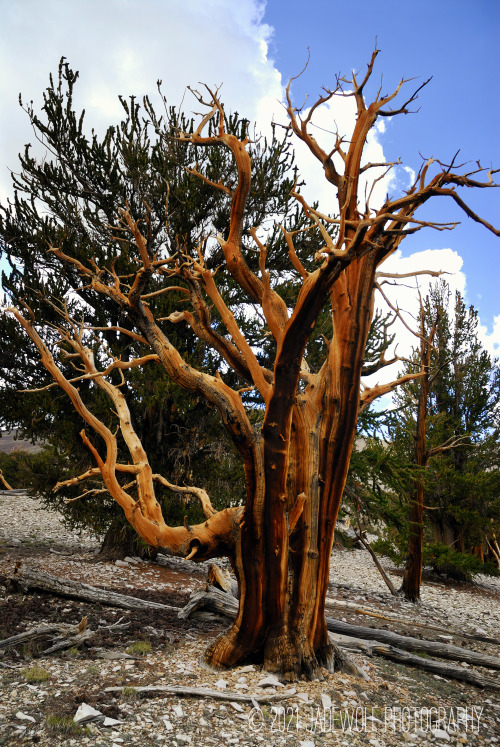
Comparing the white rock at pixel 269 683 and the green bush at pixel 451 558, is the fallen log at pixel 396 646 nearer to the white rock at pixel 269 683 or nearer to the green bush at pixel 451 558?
the white rock at pixel 269 683

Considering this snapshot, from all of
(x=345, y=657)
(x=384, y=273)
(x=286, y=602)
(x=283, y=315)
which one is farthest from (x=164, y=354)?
(x=345, y=657)

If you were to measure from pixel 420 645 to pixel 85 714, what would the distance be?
139 inches

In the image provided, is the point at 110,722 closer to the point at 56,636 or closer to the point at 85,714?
the point at 85,714

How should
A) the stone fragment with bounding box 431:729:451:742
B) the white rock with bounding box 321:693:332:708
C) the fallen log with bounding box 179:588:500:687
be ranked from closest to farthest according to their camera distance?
the stone fragment with bounding box 431:729:451:742, the white rock with bounding box 321:693:332:708, the fallen log with bounding box 179:588:500:687

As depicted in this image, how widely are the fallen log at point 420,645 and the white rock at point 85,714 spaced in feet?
9.77

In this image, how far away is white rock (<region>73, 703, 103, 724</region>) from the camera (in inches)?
116

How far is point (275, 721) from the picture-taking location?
10.5 ft

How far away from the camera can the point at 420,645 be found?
517 centimetres

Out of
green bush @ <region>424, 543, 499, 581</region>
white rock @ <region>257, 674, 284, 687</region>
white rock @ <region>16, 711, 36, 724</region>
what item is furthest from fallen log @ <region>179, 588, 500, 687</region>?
green bush @ <region>424, 543, 499, 581</region>

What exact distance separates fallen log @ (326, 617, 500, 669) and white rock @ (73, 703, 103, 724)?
2.98 meters

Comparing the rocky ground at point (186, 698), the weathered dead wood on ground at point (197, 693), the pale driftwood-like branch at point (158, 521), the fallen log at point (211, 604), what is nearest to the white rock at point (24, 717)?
the rocky ground at point (186, 698)

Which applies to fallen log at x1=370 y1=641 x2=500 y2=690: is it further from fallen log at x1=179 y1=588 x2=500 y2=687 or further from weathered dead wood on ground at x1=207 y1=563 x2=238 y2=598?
weathered dead wood on ground at x1=207 y1=563 x2=238 y2=598

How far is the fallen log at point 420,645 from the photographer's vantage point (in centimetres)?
508

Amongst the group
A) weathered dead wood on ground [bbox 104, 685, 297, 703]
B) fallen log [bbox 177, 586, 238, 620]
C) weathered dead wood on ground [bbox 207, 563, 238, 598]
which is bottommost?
weathered dead wood on ground [bbox 104, 685, 297, 703]
